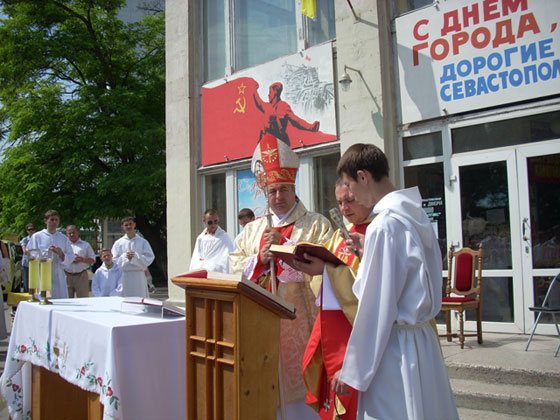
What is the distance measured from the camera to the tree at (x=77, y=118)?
17.0 m

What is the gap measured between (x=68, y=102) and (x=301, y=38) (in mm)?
11628

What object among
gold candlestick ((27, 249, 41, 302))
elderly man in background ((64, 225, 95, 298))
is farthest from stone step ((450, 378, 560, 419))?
elderly man in background ((64, 225, 95, 298))

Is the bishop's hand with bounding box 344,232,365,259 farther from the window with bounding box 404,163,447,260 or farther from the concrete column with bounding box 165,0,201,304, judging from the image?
the concrete column with bounding box 165,0,201,304

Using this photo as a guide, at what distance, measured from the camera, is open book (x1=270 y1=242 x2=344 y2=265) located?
7.98 feet

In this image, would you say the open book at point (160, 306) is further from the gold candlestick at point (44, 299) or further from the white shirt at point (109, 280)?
the white shirt at point (109, 280)

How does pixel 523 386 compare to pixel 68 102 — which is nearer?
pixel 523 386

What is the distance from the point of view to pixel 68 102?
1775 centimetres

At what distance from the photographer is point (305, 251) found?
2.50 m

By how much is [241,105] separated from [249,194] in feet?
5.44

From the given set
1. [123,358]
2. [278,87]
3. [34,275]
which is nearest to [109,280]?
[278,87]

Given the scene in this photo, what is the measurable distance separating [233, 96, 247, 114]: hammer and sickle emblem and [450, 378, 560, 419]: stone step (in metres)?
6.39

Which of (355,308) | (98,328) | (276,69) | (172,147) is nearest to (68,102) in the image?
(172,147)

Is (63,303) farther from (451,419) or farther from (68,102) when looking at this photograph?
(68,102)

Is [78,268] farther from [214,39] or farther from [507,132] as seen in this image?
[507,132]
